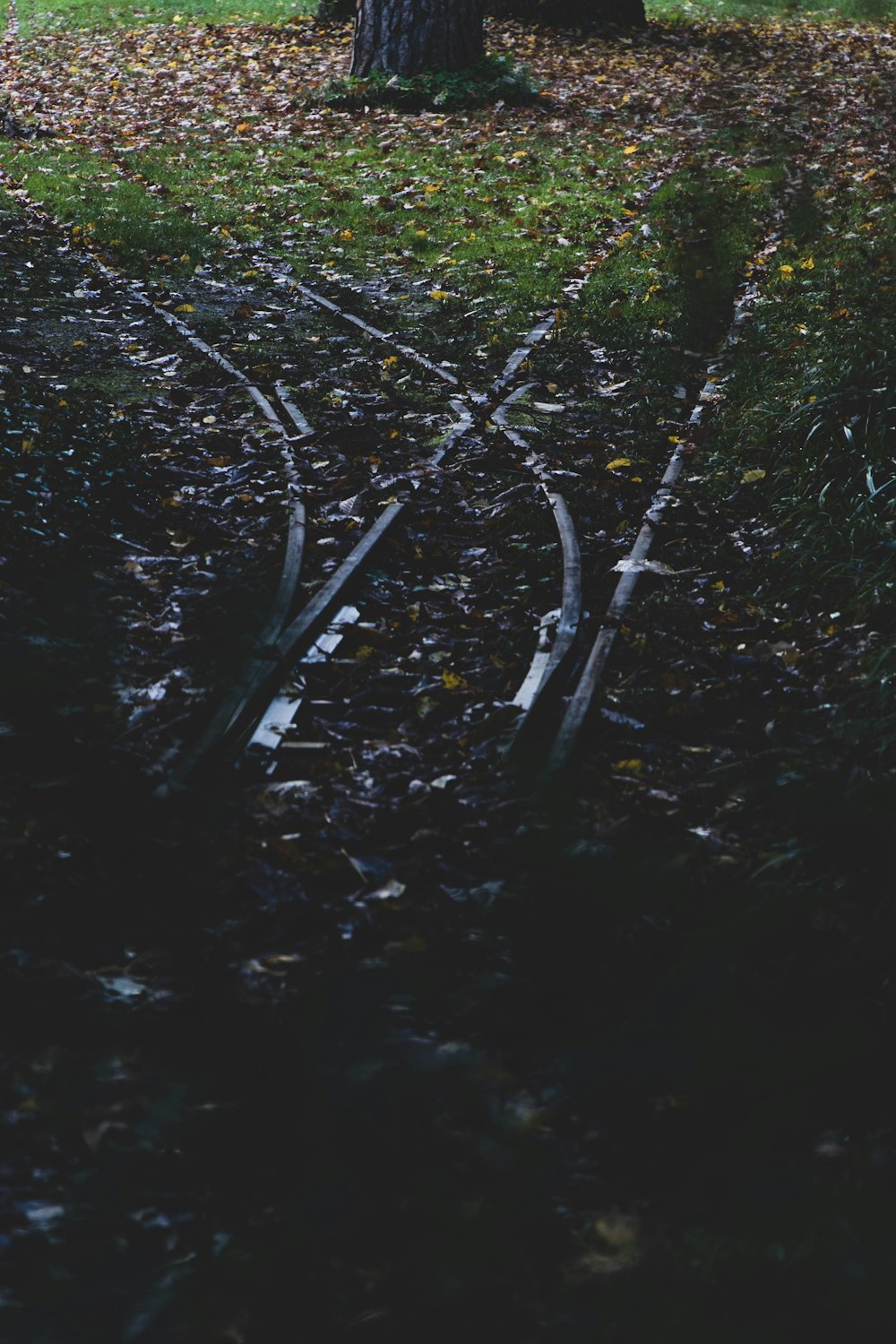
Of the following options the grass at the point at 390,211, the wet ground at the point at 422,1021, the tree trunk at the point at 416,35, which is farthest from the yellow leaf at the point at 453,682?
the tree trunk at the point at 416,35

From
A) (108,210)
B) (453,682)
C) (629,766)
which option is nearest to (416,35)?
(108,210)

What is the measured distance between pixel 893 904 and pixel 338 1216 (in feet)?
6.15

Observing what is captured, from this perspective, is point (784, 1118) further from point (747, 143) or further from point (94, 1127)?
point (747, 143)

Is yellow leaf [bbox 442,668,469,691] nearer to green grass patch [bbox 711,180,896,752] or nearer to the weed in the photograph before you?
green grass patch [bbox 711,180,896,752]

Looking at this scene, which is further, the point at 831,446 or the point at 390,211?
the point at 390,211

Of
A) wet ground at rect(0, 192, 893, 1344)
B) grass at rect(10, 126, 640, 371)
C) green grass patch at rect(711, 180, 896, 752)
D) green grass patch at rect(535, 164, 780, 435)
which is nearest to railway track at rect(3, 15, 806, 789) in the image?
wet ground at rect(0, 192, 893, 1344)

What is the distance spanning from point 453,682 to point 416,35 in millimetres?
13555

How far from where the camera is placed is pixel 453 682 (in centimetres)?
436

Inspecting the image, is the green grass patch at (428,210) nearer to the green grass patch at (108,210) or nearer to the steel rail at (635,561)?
the green grass patch at (108,210)

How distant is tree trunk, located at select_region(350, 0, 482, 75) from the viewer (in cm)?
1461

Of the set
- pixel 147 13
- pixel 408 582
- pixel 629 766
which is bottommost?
pixel 629 766

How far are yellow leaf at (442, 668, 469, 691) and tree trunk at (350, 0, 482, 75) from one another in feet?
43.7

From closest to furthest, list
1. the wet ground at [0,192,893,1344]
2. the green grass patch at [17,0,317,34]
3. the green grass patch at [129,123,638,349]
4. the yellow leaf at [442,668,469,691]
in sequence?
1. the wet ground at [0,192,893,1344]
2. the yellow leaf at [442,668,469,691]
3. the green grass patch at [129,123,638,349]
4. the green grass patch at [17,0,317,34]

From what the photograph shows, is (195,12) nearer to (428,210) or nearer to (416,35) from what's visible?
(416,35)
